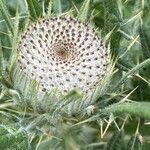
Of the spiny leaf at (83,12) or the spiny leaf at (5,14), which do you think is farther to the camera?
the spiny leaf at (83,12)

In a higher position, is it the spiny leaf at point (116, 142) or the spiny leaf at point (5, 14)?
the spiny leaf at point (5, 14)

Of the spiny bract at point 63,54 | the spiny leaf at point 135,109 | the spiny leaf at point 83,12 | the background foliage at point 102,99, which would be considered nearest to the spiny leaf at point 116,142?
the background foliage at point 102,99

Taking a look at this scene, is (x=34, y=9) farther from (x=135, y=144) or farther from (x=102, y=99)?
(x=135, y=144)

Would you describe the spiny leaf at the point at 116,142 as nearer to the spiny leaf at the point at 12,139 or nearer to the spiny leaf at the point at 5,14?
the spiny leaf at the point at 12,139

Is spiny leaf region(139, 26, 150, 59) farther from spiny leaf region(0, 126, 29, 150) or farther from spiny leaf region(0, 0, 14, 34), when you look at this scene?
spiny leaf region(0, 126, 29, 150)

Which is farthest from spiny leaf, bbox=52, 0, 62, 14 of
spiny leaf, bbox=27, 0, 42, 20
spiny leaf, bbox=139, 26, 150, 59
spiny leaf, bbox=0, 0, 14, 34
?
spiny leaf, bbox=139, 26, 150, 59

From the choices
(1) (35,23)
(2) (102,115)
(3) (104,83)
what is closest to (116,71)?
(3) (104,83)

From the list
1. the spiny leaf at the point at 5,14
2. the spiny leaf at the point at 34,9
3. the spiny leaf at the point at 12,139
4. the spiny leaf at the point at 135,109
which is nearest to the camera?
the spiny leaf at the point at 135,109

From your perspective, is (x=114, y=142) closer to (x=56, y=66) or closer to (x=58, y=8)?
(x=56, y=66)
